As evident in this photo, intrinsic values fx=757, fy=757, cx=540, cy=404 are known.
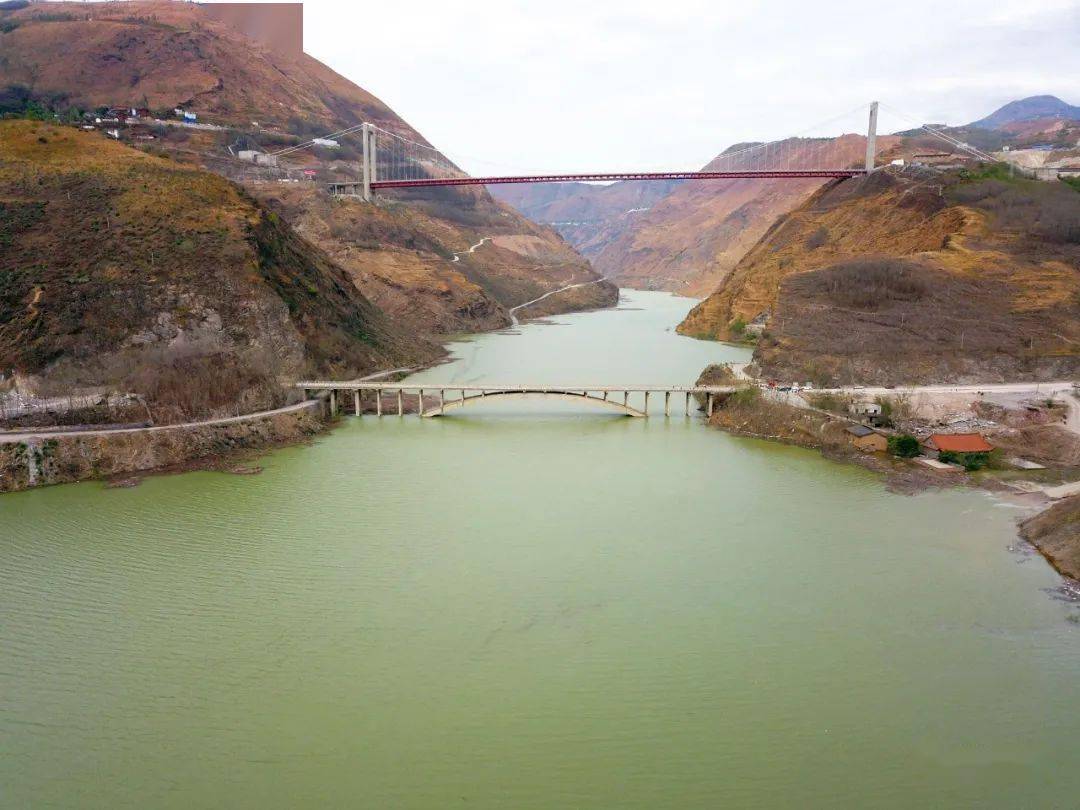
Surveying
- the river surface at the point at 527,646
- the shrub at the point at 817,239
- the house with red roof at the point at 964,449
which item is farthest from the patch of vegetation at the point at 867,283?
the river surface at the point at 527,646

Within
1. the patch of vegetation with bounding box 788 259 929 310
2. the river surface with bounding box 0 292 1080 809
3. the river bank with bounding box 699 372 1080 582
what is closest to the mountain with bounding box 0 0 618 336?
the patch of vegetation with bounding box 788 259 929 310

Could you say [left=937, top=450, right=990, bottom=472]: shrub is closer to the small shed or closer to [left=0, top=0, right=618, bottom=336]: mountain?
the small shed

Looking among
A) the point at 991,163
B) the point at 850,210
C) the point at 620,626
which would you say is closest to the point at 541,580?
the point at 620,626

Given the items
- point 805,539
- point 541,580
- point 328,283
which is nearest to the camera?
point 541,580

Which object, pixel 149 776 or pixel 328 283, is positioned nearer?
pixel 149 776

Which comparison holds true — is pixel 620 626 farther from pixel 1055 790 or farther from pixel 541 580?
pixel 1055 790

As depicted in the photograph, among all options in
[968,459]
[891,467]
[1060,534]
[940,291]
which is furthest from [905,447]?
[940,291]
